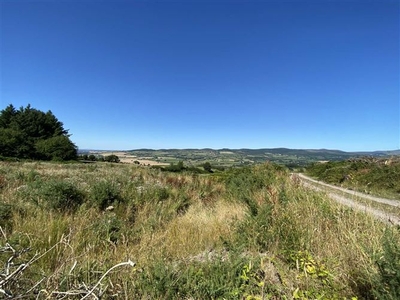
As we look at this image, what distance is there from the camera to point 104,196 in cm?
706

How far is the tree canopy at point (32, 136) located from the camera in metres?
40.1

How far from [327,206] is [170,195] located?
5.81 m

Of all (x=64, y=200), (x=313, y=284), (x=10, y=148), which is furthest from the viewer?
(x=10, y=148)

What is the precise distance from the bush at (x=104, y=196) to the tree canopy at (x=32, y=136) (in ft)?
130

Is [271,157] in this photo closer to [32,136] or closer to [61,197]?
[32,136]

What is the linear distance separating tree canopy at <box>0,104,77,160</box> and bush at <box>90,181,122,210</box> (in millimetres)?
39477

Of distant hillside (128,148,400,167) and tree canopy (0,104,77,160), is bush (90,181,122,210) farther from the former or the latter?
tree canopy (0,104,77,160)

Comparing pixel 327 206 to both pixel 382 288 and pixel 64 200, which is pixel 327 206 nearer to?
pixel 382 288

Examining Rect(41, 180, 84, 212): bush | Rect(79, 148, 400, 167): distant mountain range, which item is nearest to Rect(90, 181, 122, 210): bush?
Rect(41, 180, 84, 212): bush

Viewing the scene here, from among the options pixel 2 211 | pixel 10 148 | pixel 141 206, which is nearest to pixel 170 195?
pixel 141 206

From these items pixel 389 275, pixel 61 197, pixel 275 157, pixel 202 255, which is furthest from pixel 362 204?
pixel 275 157

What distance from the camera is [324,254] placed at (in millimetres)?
3094

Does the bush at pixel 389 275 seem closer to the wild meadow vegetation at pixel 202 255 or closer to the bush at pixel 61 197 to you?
the wild meadow vegetation at pixel 202 255

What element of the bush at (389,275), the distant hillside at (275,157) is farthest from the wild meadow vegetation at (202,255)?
the distant hillside at (275,157)
